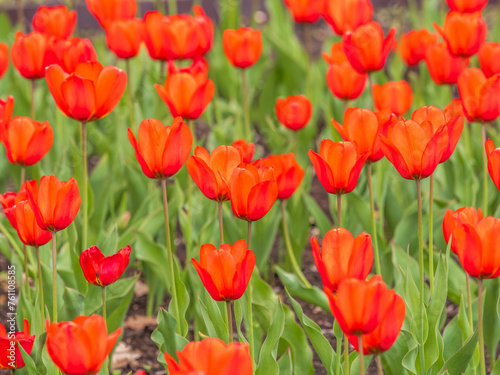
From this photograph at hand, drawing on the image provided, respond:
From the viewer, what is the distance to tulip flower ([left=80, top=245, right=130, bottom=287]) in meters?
1.50

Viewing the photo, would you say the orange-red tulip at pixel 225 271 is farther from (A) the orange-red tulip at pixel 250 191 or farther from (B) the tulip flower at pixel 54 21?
(B) the tulip flower at pixel 54 21

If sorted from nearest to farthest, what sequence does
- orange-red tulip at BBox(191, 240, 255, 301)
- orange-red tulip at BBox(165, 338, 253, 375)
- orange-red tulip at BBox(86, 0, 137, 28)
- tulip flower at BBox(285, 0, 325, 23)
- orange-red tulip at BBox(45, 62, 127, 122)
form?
orange-red tulip at BBox(165, 338, 253, 375) < orange-red tulip at BBox(191, 240, 255, 301) < orange-red tulip at BBox(45, 62, 127, 122) < orange-red tulip at BBox(86, 0, 137, 28) < tulip flower at BBox(285, 0, 325, 23)

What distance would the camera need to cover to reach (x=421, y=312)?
5.24 feet

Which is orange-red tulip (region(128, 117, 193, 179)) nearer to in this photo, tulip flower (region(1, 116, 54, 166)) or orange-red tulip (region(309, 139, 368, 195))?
orange-red tulip (region(309, 139, 368, 195))

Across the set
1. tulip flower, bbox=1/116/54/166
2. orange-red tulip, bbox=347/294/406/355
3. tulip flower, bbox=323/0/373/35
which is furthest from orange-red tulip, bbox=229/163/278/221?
tulip flower, bbox=323/0/373/35

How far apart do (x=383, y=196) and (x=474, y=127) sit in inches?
31.7

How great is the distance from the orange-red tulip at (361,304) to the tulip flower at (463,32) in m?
1.30

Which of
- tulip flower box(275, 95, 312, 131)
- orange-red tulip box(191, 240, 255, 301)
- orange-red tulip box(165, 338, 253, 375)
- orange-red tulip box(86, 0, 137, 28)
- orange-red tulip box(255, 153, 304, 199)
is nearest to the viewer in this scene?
orange-red tulip box(165, 338, 253, 375)

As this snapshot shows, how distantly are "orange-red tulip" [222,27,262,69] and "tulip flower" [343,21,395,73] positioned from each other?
48 centimetres

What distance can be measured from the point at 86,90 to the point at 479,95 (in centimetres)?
90

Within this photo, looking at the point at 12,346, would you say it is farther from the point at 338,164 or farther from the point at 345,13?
the point at 345,13

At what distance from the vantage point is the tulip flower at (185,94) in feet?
6.60

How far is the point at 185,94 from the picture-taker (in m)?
2.03

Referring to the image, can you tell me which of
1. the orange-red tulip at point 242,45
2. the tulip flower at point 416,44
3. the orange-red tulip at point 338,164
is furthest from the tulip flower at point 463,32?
the orange-red tulip at point 338,164
